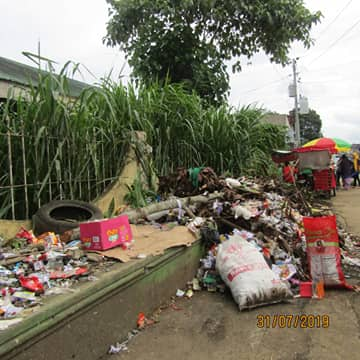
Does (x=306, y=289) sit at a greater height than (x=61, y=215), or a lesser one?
lesser

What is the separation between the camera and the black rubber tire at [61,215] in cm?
243

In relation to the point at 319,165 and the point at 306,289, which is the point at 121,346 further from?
the point at 319,165

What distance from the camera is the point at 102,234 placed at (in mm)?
2098

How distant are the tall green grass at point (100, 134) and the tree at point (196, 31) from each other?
72.7 inches

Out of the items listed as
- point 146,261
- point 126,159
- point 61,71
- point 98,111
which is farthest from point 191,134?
point 146,261

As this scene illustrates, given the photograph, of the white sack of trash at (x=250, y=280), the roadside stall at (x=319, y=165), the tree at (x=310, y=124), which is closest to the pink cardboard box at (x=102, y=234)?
the white sack of trash at (x=250, y=280)

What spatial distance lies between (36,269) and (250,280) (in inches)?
53.5

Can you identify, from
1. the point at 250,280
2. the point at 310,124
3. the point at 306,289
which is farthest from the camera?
the point at 310,124

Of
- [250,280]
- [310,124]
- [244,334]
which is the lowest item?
[244,334]

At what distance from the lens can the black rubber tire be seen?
7.97 ft

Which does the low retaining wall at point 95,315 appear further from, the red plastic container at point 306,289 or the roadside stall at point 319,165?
the roadside stall at point 319,165

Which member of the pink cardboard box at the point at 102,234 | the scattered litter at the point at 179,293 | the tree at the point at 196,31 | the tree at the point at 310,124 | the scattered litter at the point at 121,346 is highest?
the tree at the point at 310,124
